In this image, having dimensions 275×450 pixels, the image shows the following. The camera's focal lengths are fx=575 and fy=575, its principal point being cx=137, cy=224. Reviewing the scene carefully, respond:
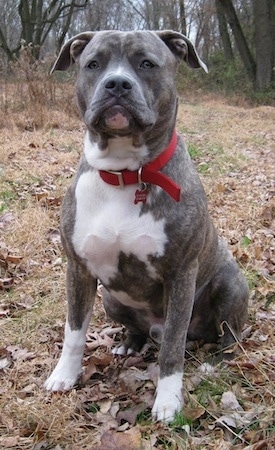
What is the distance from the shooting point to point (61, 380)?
3006mm

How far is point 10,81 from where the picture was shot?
11211mm

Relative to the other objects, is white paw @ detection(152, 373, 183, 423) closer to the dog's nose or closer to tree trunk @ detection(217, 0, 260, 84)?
the dog's nose

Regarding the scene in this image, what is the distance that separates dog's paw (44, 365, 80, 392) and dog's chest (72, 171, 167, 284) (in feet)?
2.03

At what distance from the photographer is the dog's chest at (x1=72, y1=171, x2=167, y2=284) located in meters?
2.66

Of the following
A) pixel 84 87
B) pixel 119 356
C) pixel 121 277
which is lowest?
pixel 119 356

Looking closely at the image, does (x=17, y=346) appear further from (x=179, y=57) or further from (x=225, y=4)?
(x=225, y=4)

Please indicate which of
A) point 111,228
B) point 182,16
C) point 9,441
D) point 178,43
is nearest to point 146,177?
point 111,228

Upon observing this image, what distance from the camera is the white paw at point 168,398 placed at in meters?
2.69

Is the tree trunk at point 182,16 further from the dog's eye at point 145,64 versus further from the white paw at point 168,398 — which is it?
the white paw at point 168,398

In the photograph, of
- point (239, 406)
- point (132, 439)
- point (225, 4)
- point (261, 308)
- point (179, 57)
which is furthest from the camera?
point (225, 4)

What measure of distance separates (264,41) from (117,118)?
59.2ft

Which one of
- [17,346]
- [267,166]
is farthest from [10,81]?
[17,346]

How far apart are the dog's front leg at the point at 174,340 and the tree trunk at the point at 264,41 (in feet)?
58.8

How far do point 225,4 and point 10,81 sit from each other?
1216 cm
